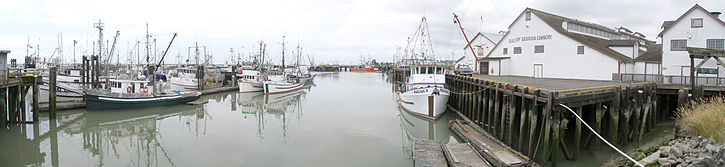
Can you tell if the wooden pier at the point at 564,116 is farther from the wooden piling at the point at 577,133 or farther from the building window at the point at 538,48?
the building window at the point at 538,48

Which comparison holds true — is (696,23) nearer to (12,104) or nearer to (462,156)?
(462,156)

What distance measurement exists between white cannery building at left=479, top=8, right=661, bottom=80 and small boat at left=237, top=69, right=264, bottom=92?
27110 mm

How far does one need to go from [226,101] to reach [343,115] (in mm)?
15427

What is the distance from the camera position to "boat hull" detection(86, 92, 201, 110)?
24906 mm

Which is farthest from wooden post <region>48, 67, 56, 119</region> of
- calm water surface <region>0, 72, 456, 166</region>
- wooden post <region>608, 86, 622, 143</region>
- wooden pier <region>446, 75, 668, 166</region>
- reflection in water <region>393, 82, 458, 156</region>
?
wooden post <region>608, 86, 622, 143</region>

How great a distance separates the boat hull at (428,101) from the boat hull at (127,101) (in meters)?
19.3

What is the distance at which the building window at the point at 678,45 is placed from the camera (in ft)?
70.1

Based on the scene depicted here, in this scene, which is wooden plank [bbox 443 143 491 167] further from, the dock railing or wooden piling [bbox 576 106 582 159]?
the dock railing

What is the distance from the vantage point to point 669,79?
63.6 feet

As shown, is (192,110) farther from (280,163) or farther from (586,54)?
(586,54)

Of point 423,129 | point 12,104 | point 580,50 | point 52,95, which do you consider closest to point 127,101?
point 52,95

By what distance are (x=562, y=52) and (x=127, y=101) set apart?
33613 millimetres

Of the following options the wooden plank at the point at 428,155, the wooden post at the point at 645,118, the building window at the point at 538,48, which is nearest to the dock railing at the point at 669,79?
the wooden post at the point at 645,118

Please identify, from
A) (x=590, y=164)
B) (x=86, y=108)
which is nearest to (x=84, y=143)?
(x=86, y=108)
